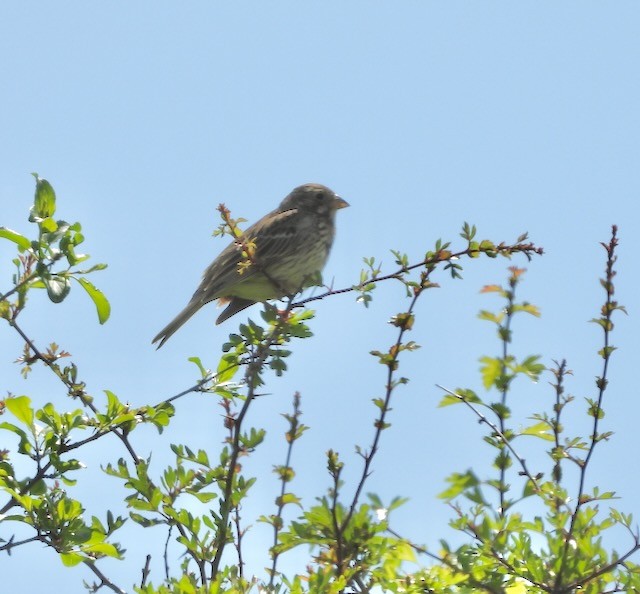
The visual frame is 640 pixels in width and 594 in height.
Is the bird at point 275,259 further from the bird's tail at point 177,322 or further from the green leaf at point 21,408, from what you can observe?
the green leaf at point 21,408

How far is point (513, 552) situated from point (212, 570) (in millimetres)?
1202

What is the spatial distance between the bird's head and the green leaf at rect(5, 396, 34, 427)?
5.35 meters

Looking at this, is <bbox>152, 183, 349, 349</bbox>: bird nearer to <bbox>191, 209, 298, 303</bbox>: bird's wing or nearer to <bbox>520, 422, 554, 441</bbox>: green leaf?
<bbox>191, 209, 298, 303</bbox>: bird's wing

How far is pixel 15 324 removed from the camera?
4.60 metres

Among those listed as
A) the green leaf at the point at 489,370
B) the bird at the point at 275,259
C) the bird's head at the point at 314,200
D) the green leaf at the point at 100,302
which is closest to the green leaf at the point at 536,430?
the green leaf at the point at 489,370

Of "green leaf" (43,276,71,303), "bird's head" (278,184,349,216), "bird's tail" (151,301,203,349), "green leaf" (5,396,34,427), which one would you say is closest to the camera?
"green leaf" (43,276,71,303)

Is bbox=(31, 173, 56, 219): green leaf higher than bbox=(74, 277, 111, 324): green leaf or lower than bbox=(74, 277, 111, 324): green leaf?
higher

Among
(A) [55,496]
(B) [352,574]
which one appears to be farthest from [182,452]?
(B) [352,574]

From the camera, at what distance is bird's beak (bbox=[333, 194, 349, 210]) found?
9469 millimetres

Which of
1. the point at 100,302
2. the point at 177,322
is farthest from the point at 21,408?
the point at 177,322

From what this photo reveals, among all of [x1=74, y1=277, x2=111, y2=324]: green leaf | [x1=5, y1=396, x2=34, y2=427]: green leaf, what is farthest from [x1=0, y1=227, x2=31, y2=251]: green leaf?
[x1=5, y1=396, x2=34, y2=427]: green leaf

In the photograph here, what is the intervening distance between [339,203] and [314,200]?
237mm

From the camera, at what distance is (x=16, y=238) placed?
3.84 meters

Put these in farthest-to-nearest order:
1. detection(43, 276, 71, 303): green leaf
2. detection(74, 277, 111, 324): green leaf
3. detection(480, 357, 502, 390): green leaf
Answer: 1. detection(74, 277, 111, 324): green leaf
2. detection(43, 276, 71, 303): green leaf
3. detection(480, 357, 502, 390): green leaf
